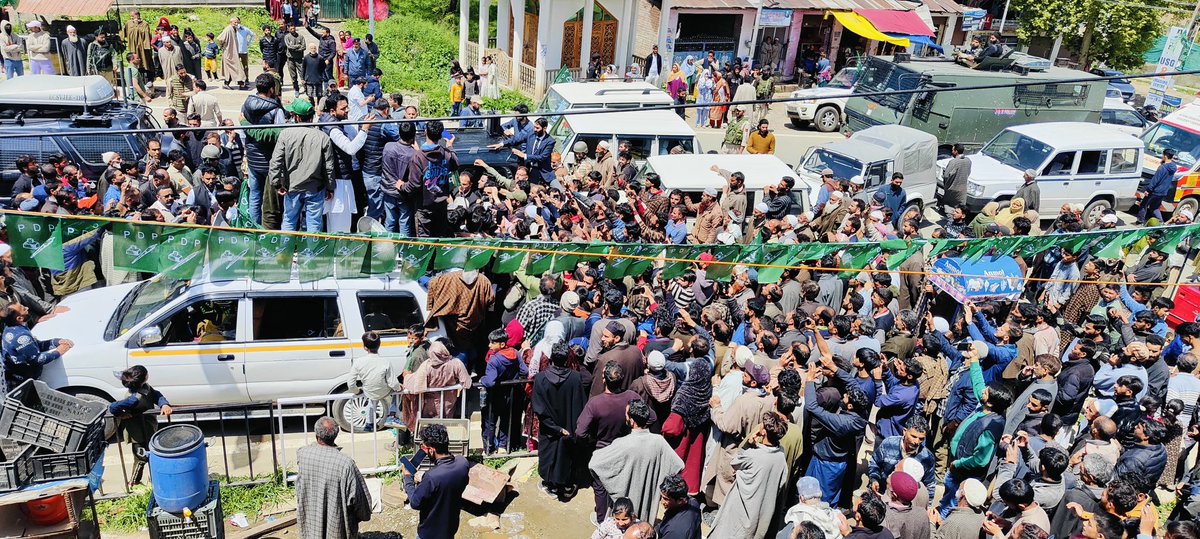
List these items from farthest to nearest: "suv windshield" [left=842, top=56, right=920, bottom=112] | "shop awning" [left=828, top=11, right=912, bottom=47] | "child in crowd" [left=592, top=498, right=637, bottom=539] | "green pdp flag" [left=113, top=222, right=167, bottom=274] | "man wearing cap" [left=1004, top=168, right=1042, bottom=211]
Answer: "shop awning" [left=828, top=11, right=912, bottom=47]
"suv windshield" [left=842, top=56, right=920, bottom=112]
"man wearing cap" [left=1004, top=168, right=1042, bottom=211]
"green pdp flag" [left=113, top=222, right=167, bottom=274]
"child in crowd" [left=592, top=498, right=637, bottom=539]

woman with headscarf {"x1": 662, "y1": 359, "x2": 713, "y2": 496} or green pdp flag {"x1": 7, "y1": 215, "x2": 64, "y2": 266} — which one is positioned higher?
green pdp flag {"x1": 7, "y1": 215, "x2": 64, "y2": 266}

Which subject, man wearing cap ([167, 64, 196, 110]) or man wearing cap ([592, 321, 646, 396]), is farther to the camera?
man wearing cap ([167, 64, 196, 110])

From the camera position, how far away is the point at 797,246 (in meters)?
8.89

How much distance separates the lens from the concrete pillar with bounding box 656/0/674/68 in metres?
26.3

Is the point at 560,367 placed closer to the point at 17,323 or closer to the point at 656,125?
the point at 17,323

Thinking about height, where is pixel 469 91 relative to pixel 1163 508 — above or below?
above

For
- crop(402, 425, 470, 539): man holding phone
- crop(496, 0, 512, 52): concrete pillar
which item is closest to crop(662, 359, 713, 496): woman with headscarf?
crop(402, 425, 470, 539): man holding phone

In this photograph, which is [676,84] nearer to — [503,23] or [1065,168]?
[503,23]

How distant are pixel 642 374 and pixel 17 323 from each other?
546cm

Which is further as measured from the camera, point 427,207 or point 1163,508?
point 427,207

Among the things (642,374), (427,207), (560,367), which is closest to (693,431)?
(642,374)

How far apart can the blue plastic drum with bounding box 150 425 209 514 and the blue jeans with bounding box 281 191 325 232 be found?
351cm

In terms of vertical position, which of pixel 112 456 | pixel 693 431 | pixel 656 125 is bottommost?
pixel 112 456

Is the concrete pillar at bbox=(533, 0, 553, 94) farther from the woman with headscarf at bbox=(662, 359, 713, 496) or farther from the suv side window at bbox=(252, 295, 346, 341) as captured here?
the woman with headscarf at bbox=(662, 359, 713, 496)
